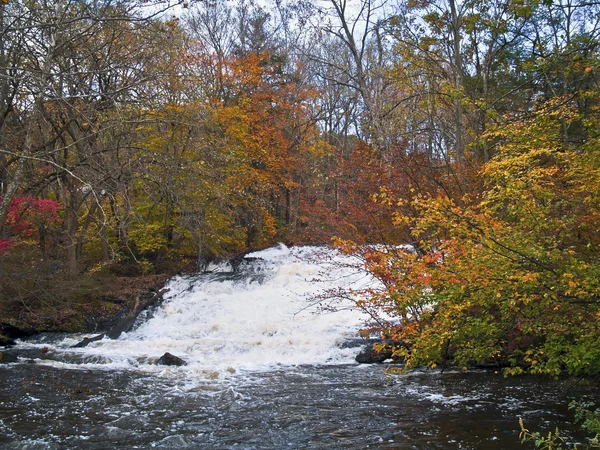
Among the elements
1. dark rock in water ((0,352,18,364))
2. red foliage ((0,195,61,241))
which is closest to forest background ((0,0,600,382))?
red foliage ((0,195,61,241))

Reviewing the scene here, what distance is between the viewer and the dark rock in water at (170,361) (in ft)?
36.2

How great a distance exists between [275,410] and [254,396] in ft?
3.00

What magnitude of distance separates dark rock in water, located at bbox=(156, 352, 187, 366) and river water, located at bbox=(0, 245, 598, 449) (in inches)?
8.6

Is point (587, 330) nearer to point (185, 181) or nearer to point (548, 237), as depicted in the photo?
point (548, 237)

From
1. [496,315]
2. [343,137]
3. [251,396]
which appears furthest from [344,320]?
[343,137]

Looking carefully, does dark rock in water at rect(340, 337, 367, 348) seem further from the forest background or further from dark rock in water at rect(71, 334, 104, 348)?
dark rock in water at rect(71, 334, 104, 348)

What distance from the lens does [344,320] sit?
44.8 feet

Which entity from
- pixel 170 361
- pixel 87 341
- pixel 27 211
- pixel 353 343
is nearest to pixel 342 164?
pixel 353 343

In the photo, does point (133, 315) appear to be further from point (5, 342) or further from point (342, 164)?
point (342, 164)

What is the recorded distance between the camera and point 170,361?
11094 mm

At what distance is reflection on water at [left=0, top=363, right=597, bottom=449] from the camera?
6.36m

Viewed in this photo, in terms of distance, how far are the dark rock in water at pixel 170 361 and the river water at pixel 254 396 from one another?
22 cm

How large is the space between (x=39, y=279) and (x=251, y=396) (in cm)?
850

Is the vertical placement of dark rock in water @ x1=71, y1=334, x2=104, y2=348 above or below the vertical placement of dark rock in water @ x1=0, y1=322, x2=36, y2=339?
below
